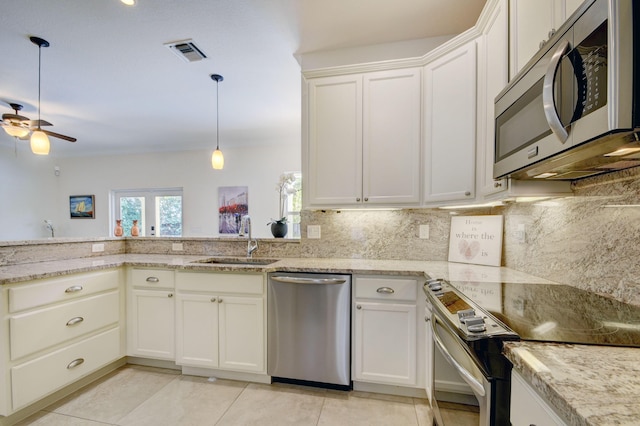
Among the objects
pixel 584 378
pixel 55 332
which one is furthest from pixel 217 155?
pixel 584 378

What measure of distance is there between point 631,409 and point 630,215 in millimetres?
948

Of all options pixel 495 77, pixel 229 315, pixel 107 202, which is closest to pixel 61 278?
pixel 229 315

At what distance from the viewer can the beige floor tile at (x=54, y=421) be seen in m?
1.66

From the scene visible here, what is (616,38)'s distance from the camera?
64 centimetres

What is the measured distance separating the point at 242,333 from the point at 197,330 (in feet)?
1.22

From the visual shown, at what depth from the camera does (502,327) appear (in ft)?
2.81

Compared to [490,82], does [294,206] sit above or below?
below

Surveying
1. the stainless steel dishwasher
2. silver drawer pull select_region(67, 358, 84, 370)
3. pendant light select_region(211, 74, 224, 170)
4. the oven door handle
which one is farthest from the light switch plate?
silver drawer pull select_region(67, 358, 84, 370)

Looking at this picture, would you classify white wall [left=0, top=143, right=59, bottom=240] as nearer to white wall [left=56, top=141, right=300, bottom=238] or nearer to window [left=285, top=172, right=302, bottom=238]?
white wall [left=56, top=141, right=300, bottom=238]

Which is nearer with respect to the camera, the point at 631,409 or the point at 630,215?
the point at 631,409

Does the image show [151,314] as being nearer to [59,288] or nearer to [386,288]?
[59,288]

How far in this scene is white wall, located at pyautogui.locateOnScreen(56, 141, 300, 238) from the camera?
17.5ft

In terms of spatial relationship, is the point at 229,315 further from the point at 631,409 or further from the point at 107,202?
the point at 107,202

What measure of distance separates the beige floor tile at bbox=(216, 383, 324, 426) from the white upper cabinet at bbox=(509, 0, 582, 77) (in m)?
2.25
